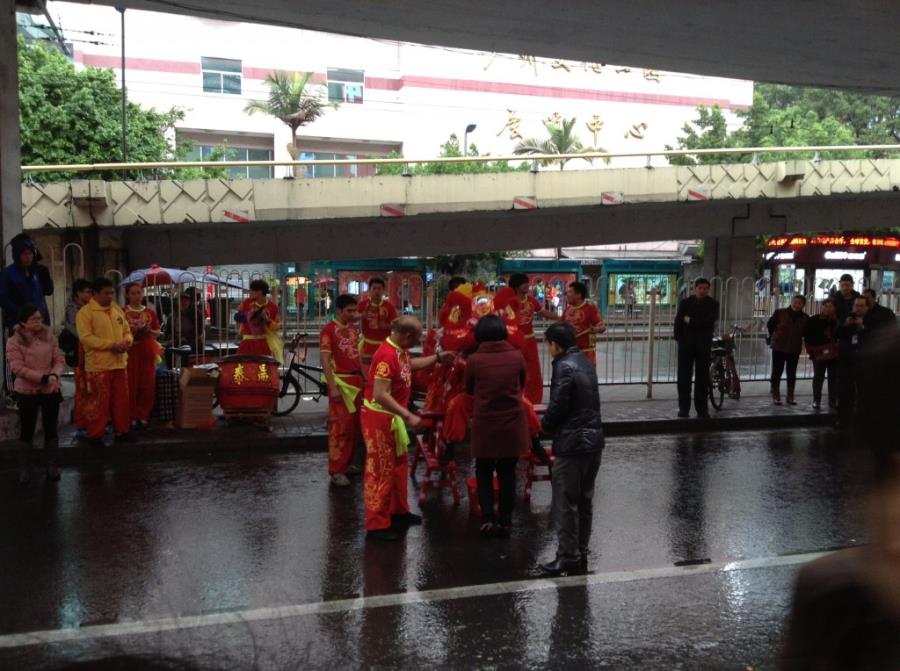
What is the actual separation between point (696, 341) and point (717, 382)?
1242 mm

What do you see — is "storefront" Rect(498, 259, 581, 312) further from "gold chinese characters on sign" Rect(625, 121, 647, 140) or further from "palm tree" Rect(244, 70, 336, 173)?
A: "gold chinese characters on sign" Rect(625, 121, 647, 140)

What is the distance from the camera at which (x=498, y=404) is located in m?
6.14

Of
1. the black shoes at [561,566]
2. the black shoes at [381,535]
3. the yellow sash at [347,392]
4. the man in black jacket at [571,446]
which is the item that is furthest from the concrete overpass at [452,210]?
the black shoes at [561,566]

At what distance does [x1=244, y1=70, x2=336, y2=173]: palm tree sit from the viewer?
4134 cm

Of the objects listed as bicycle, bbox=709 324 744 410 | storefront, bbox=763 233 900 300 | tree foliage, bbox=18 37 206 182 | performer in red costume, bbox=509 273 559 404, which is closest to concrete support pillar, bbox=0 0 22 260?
performer in red costume, bbox=509 273 559 404

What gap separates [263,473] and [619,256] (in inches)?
1439

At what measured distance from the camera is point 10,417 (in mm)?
9055

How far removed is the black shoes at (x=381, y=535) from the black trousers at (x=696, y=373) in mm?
6308

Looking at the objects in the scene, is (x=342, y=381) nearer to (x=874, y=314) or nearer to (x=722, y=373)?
(x=722, y=373)

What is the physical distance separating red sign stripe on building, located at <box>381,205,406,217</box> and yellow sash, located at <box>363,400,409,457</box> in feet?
44.9

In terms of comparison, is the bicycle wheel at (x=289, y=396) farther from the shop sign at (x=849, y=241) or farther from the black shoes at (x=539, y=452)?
the shop sign at (x=849, y=241)

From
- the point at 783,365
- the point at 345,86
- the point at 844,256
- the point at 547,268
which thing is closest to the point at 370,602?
the point at 783,365

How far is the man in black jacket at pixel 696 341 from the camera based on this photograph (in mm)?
11219

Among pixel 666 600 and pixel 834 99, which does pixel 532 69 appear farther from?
pixel 666 600
